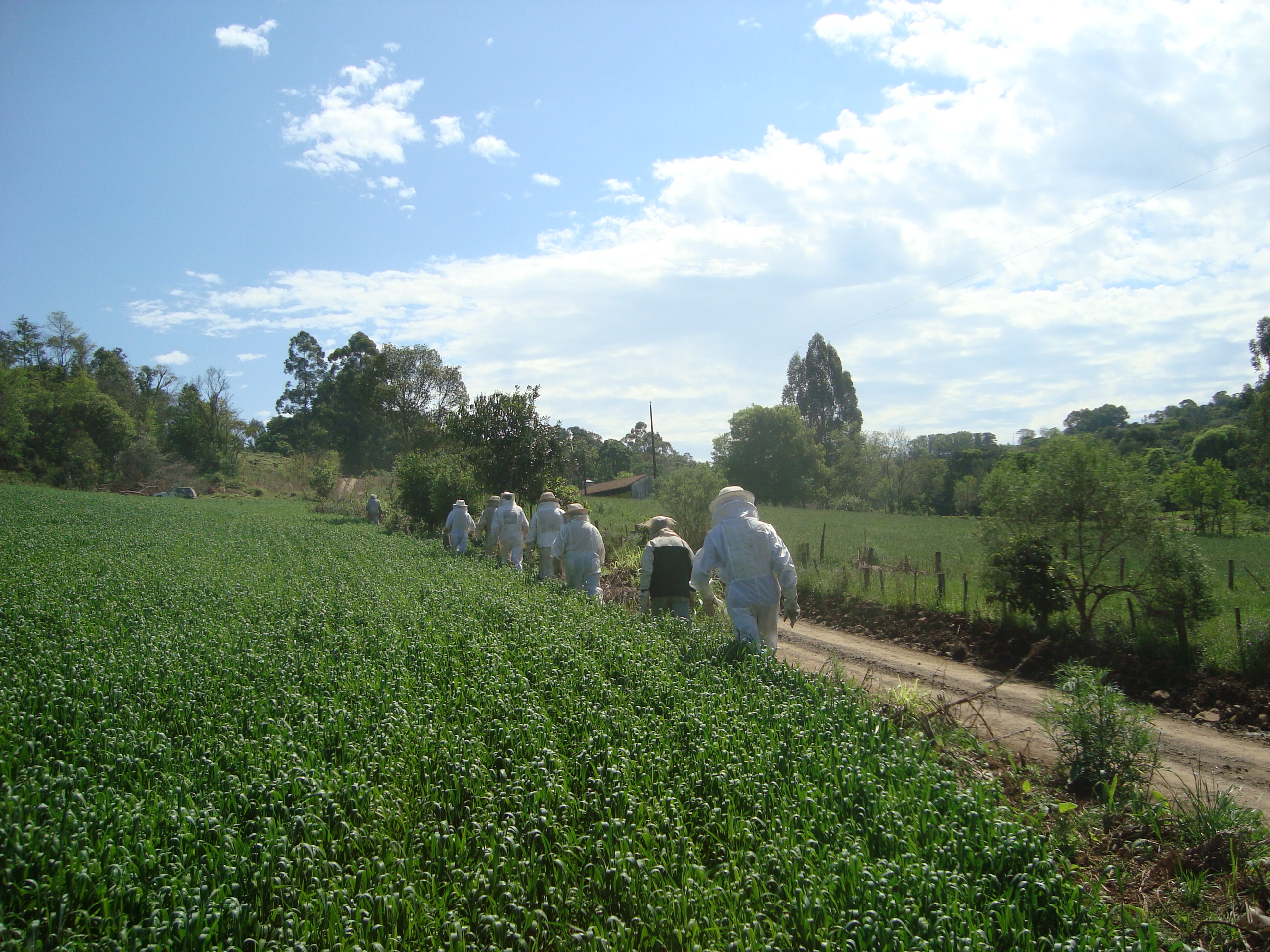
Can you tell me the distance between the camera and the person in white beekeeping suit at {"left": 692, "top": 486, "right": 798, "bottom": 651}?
7309 millimetres

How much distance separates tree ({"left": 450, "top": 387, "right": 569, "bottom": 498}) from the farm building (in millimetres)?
43335

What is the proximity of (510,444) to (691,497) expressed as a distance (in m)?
6.45

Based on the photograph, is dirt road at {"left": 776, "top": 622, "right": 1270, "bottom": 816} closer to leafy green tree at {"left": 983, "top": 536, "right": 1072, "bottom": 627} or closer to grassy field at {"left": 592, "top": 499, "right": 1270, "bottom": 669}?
leafy green tree at {"left": 983, "top": 536, "right": 1072, "bottom": 627}

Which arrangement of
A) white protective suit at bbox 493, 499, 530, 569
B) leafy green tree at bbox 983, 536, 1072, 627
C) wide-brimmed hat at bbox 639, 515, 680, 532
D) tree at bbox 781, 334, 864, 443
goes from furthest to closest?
tree at bbox 781, 334, 864, 443 < white protective suit at bbox 493, 499, 530, 569 < leafy green tree at bbox 983, 536, 1072, 627 < wide-brimmed hat at bbox 639, 515, 680, 532

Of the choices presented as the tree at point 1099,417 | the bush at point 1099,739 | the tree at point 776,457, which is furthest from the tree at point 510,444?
the tree at point 1099,417

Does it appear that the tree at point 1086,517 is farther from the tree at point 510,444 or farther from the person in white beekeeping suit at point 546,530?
the tree at point 510,444

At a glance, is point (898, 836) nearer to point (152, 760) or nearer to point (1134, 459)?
point (152, 760)

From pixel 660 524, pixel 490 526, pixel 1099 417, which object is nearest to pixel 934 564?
pixel 490 526

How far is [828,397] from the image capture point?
66375 mm

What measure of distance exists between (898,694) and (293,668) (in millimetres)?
5406

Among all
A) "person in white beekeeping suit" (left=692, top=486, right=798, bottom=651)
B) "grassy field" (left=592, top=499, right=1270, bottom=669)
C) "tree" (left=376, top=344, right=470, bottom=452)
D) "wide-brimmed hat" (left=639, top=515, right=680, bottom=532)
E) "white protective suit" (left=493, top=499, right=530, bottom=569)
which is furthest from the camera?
"tree" (left=376, top=344, right=470, bottom=452)

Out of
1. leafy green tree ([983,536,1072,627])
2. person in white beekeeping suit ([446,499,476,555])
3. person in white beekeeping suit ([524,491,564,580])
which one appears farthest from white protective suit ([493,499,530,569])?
leafy green tree ([983,536,1072,627])

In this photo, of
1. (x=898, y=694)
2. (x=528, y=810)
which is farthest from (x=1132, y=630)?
(x=528, y=810)

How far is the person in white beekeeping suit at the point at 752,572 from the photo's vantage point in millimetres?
7309
